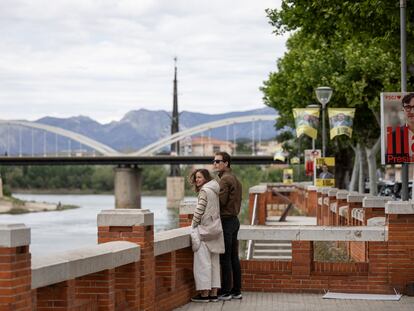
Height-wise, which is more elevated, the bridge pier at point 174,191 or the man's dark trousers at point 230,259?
the man's dark trousers at point 230,259

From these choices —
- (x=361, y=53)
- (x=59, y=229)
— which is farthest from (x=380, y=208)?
(x=59, y=229)

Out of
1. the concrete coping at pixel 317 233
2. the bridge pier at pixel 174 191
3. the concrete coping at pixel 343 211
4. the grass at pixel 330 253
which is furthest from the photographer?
the bridge pier at pixel 174 191

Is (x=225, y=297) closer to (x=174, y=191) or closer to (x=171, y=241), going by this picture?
(x=171, y=241)

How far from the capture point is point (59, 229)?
86062 millimetres

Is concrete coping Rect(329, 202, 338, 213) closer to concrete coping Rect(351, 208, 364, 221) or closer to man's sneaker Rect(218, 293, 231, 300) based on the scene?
concrete coping Rect(351, 208, 364, 221)

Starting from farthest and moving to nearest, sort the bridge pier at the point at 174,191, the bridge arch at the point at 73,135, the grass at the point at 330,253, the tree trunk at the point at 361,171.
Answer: the bridge pier at the point at 174,191 → the bridge arch at the point at 73,135 → the tree trunk at the point at 361,171 → the grass at the point at 330,253

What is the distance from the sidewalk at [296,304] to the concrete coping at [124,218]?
6.62 feet

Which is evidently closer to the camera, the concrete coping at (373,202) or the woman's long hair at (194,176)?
the woman's long hair at (194,176)

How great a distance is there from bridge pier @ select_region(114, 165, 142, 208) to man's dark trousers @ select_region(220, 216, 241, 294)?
4319 inches

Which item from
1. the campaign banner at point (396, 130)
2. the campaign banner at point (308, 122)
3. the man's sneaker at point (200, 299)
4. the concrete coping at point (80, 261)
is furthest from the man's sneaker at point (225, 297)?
the campaign banner at point (308, 122)

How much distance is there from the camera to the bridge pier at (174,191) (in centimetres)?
15425

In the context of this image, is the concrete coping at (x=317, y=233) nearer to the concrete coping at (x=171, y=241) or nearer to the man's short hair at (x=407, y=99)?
the concrete coping at (x=171, y=241)

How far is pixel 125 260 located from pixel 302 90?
4374 centimetres

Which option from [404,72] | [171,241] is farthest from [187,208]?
[404,72]
